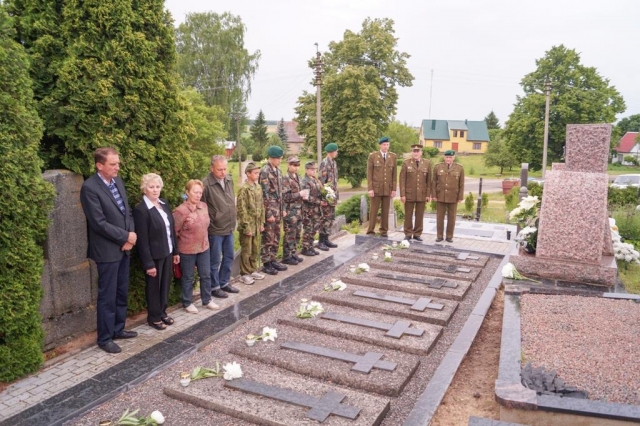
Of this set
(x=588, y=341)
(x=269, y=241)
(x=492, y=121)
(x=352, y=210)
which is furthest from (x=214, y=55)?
(x=492, y=121)

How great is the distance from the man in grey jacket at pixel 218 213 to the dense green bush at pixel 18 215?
1.87 meters

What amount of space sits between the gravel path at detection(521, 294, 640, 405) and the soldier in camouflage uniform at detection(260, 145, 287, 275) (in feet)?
10.9

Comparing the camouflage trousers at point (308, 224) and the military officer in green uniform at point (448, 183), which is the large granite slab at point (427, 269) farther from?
the military officer in green uniform at point (448, 183)

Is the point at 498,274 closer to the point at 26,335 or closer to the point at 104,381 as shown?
the point at 104,381

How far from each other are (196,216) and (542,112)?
1130 inches

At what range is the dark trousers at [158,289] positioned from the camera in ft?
15.8

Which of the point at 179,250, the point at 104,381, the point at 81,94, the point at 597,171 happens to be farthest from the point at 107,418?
the point at 597,171

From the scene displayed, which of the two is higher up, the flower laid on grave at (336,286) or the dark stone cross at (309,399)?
the flower laid on grave at (336,286)

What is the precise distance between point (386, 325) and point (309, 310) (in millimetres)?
814

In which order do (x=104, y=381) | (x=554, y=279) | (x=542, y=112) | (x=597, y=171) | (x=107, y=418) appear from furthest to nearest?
(x=542, y=112), (x=597, y=171), (x=554, y=279), (x=104, y=381), (x=107, y=418)

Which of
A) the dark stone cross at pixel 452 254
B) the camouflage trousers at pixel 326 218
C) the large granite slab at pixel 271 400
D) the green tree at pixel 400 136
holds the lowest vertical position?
the large granite slab at pixel 271 400

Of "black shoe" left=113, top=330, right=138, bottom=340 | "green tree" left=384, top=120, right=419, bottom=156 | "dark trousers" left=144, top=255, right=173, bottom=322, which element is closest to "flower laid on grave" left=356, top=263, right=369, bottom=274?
"dark trousers" left=144, top=255, right=173, bottom=322

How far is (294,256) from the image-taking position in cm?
743

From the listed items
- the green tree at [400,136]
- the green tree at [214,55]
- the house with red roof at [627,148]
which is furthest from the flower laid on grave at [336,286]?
the house with red roof at [627,148]
